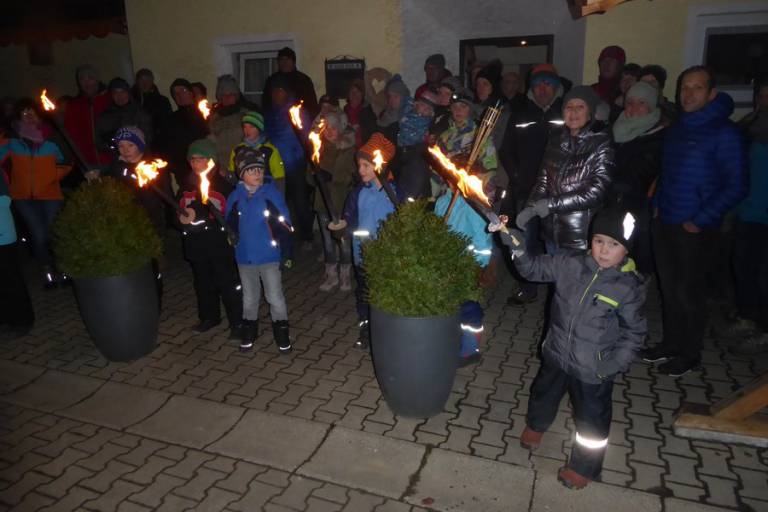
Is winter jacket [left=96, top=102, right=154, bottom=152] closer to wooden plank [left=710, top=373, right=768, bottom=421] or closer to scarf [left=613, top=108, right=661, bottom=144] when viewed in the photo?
scarf [left=613, top=108, right=661, bottom=144]

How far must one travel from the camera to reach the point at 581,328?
11.2ft

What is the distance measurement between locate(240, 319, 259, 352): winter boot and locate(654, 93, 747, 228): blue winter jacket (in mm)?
4019

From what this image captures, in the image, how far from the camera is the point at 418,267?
3.83 m

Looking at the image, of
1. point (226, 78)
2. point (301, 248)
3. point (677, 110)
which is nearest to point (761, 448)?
point (677, 110)

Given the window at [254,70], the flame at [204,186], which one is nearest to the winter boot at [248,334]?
the flame at [204,186]

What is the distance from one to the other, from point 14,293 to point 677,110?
7.40m

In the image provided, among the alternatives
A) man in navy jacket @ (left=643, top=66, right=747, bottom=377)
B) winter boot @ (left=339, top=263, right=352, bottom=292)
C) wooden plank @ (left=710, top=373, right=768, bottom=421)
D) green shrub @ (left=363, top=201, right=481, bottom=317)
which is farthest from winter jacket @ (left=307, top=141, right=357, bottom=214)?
wooden plank @ (left=710, top=373, right=768, bottom=421)

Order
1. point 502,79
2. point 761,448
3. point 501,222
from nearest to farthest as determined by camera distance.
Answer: point 501,222 → point 761,448 → point 502,79

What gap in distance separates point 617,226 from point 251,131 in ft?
14.7

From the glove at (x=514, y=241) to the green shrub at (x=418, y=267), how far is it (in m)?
0.59

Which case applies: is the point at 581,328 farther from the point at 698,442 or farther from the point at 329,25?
the point at 329,25

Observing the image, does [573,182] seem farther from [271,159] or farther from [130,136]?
[130,136]

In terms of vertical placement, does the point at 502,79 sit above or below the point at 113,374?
above

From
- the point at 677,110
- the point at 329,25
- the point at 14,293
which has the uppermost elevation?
the point at 329,25
